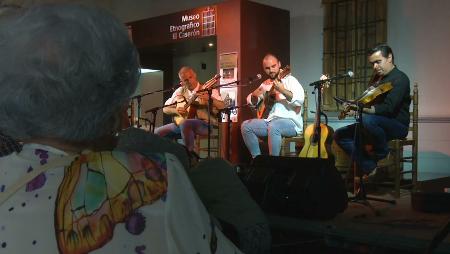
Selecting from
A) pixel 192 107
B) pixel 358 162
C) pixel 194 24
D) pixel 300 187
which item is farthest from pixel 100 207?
pixel 194 24

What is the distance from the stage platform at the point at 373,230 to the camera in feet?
6.48

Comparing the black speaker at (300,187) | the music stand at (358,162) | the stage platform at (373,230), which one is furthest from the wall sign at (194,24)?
the stage platform at (373,230)

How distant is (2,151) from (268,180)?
5.17ft

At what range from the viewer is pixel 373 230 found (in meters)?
2.08

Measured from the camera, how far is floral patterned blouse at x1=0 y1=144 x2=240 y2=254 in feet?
2.30

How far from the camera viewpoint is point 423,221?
2.31 meters

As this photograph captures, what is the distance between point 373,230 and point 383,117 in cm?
133

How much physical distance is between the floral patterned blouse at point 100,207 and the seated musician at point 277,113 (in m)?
3.48

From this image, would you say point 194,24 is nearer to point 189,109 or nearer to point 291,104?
point 189,109

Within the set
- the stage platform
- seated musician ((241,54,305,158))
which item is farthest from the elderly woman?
seated musician ((241,54,305,158))

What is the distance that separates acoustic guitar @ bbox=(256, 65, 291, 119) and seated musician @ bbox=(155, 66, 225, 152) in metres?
0.36

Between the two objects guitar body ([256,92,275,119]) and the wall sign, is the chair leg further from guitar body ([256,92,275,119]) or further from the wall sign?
the wall sign

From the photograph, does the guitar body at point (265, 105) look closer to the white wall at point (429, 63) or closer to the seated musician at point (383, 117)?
the seated musician at point (383, 117)

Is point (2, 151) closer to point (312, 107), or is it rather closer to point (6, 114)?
point (6, 114)
